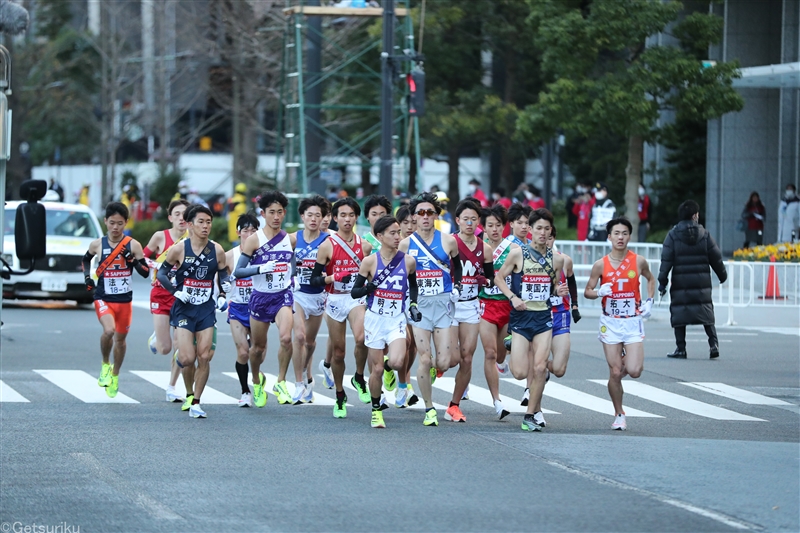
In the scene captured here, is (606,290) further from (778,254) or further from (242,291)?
(778,254)

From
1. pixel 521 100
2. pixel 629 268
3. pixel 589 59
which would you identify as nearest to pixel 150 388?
pixel 629 268

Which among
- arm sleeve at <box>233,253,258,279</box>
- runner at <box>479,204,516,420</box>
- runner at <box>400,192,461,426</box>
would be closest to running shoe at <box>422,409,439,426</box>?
runner at <box>400,192,461,426</box>

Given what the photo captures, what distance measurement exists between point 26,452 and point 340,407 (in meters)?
3.12

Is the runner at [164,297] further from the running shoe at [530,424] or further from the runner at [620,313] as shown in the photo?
the runner at [620,313]

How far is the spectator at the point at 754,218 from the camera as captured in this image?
30.0 m

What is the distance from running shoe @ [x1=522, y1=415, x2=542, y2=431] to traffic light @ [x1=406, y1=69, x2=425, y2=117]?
13520 millimetres

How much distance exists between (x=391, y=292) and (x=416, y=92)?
1332cm

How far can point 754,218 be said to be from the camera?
30016mm

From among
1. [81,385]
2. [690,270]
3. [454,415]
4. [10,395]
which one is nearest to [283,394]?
[454,415]

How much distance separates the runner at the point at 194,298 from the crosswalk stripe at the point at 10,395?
2.21m

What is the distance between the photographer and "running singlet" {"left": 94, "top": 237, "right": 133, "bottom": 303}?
1361 centimetres

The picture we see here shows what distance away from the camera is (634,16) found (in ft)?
93.6

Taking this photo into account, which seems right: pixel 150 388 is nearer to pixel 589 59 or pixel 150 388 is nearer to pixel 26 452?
pixel 26 452

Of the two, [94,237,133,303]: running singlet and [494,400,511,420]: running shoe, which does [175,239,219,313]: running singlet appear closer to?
[94,237,133,303]: running singlet
